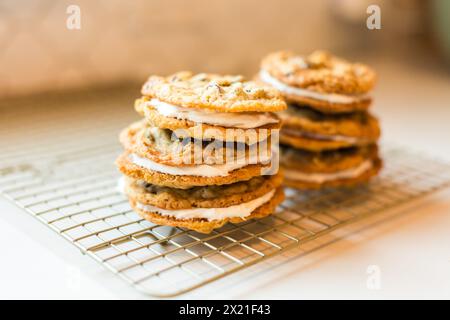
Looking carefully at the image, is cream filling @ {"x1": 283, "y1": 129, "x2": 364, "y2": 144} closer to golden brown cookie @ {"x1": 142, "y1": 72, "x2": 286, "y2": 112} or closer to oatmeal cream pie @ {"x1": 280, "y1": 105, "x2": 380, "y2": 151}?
oatmeal cream pie @ {"x1": 280, "y1": 105, "x2": 380, "y2": 151}

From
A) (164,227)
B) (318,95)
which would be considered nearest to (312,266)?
(164,227)

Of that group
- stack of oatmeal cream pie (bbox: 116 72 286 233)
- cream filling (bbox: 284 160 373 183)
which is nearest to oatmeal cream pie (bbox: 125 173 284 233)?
stack of oatmeal cream pie (bbox: 116 72 286 233)

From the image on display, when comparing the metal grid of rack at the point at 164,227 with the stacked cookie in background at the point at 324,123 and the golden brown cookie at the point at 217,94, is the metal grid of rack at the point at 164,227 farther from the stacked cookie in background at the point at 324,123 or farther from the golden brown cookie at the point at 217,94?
the golden brown cookie at the point at 217,94

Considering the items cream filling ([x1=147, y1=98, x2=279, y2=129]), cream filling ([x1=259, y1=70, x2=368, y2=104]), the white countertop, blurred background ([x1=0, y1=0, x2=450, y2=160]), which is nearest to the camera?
the white countertop

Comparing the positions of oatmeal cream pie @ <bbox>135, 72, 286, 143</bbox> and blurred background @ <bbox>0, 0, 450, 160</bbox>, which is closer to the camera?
oatmeal cream pie @ <bbox>135, 72, 286, 143</bbox>

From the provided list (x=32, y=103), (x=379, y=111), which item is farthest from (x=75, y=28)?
(x=379, y=111)
